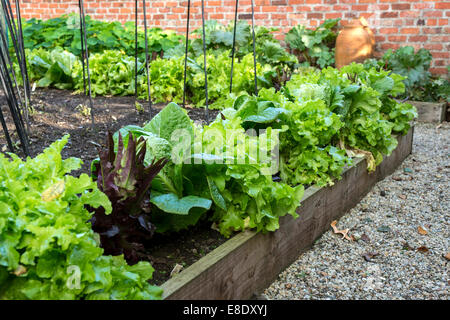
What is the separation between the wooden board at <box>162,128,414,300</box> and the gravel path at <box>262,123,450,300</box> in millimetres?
64

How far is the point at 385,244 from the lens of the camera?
7.38ft

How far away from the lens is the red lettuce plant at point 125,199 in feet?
4.31

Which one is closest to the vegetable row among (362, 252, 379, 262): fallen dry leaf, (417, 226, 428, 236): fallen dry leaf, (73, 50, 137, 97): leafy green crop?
(362, 252, 379, 262): fallen dry leaf

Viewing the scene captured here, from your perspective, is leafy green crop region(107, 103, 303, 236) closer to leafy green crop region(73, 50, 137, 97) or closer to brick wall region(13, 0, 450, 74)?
leafy green crop region(73, 50, 137, 97)

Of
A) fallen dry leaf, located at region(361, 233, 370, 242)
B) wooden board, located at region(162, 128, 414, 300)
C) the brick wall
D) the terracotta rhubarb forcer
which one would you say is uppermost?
the brick wall

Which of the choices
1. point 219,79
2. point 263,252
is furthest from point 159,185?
point 219,79

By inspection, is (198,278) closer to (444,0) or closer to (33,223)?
(33,223)

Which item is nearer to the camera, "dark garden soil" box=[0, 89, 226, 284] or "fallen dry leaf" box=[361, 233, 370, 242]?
"dark garden soil" box=[0, 89, 226, 284]

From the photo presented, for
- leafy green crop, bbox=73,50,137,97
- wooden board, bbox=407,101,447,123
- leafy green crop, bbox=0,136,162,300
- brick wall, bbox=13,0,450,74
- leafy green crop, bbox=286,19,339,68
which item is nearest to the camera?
leafy green crop, bbox=0,136,162,300

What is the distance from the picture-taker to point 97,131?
306 centimetres

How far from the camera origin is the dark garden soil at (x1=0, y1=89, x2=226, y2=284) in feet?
5.14

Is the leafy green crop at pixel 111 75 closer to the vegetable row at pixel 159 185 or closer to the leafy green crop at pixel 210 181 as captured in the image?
the vegetable row at pixel 159 185

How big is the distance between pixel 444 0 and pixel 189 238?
507cm

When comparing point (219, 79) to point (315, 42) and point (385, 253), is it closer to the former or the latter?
point (385, 253)
